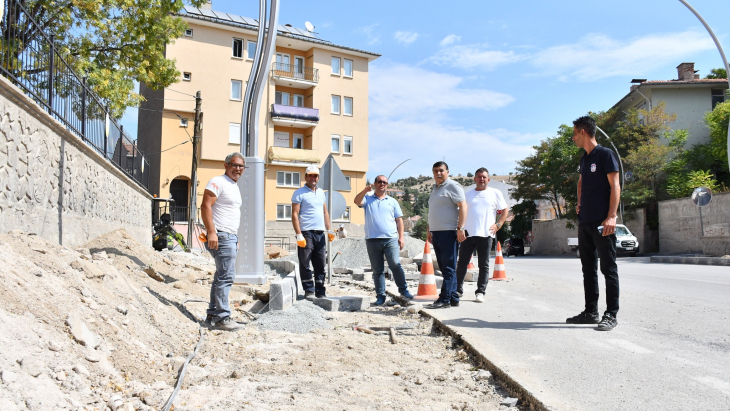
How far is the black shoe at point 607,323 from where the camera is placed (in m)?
5.36

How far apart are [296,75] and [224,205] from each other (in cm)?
3927

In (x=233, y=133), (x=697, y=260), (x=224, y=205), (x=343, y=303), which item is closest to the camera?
(x=224, y=205)

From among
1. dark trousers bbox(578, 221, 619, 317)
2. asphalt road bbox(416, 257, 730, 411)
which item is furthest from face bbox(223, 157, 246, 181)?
dark trousers bbox(578, 221, 619, 317)

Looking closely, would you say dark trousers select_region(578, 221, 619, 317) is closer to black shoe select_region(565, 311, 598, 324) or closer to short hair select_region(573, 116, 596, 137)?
black shoe select_region(565, 311, 598, 324)

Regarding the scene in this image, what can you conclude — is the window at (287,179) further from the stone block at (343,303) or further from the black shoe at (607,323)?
the black shoe at (607,323)

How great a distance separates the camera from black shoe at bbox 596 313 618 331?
5.36 metres

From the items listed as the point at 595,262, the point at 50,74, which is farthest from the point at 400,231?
the point at 50,74

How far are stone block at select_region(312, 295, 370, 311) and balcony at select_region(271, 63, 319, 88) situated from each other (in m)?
36.8

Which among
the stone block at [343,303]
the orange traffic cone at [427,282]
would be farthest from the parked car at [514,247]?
the stone block at [343,303]

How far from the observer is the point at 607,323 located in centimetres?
540

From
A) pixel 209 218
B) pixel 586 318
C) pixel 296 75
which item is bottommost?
pixel 586 318

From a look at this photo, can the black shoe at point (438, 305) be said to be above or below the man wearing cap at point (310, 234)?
below

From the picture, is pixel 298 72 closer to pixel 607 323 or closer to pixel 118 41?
pixel 118 41

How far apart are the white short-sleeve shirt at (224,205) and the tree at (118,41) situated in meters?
11.3
